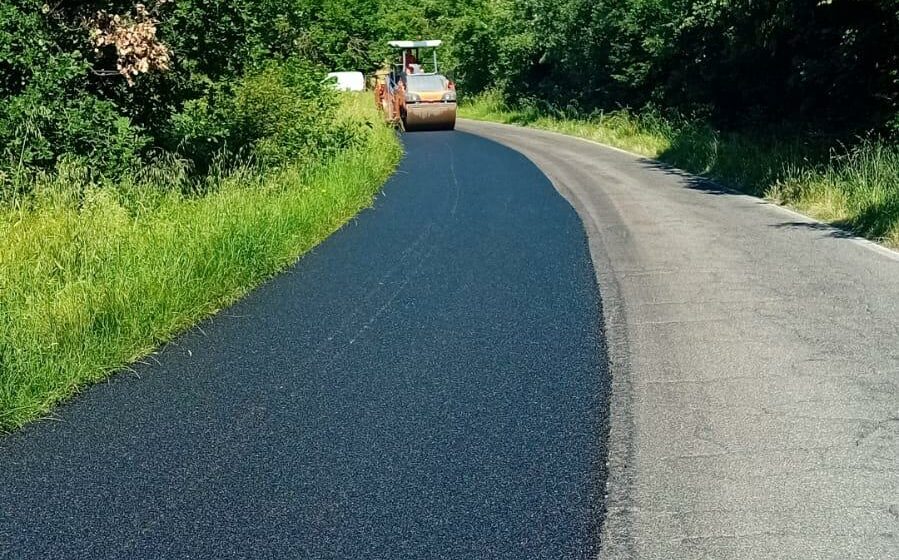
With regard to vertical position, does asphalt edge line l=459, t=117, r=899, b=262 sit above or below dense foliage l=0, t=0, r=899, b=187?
below

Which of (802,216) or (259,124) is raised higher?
(259,124)

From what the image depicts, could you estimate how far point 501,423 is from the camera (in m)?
5.34

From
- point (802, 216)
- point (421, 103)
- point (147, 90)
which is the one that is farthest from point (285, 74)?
point (421, 103)

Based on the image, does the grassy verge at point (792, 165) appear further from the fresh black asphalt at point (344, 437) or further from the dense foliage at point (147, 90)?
the dense foliage at point (147, 90)

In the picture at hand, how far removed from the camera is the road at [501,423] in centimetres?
407

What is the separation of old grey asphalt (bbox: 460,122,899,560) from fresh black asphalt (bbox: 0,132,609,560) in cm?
26

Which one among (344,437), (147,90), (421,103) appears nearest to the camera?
(344,437)

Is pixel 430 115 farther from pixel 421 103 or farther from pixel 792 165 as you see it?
pixel 792 165

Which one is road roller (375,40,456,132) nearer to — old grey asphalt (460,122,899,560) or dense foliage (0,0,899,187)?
dense foliage (0,0,899,187)

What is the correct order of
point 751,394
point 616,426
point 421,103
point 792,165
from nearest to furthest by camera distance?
point 616,426, point 751,394, point 792,165, point 421,103

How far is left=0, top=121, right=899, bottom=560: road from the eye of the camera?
4074 mm

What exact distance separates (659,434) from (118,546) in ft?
9.08

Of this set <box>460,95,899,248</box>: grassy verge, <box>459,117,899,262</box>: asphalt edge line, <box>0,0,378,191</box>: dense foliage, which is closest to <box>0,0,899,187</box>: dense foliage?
<box>0,0,378,191</box>: dense foliage

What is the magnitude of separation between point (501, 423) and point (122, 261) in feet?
13.6
